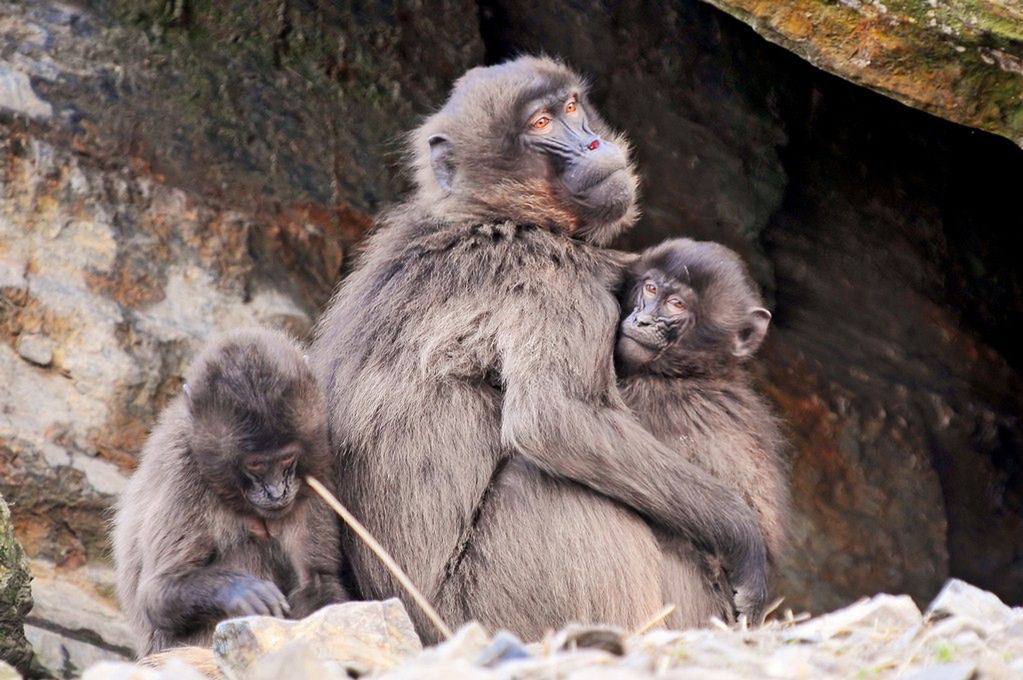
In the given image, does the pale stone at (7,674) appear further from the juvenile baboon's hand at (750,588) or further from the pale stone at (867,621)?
the juvenile baboon's hand at (750,588)

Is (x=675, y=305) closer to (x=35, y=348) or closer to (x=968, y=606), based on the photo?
(x=968, y=606)

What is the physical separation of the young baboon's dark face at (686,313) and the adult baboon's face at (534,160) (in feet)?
0.96

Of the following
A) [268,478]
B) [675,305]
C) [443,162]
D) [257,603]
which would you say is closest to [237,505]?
[268,478]

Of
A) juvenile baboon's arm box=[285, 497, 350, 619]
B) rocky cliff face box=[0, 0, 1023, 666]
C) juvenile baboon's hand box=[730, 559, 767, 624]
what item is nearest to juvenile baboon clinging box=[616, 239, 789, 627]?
juvenile baboon's hand box=[730, 559, 767, 624]

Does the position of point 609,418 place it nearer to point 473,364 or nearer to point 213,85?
point 473,364

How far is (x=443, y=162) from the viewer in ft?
21.5

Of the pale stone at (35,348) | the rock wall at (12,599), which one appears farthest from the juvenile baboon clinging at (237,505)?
the pale stone at (35,348)

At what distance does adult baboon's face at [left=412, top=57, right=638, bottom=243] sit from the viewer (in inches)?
250

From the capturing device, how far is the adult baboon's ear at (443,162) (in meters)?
6.53

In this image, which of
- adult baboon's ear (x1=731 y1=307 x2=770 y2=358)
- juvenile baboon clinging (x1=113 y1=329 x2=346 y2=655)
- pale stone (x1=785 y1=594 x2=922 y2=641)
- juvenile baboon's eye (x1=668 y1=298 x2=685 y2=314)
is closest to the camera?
pale stone (x1=785 y1=594 x2=922 y2=641)

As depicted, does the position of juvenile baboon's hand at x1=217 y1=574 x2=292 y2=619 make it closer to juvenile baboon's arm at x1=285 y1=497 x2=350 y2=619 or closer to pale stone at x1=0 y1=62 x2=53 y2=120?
juvenile baboon's arm at x1=285 y1=497 x2=350 y2=619

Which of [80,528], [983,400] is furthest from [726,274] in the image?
[80,528]

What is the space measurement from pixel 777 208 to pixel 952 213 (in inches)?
33.8

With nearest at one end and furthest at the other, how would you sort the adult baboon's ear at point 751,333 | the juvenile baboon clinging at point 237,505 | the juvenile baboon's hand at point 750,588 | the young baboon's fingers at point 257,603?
the young baboon's fingers at point 257,603 < the juvenile baboon clinging at point 237,505 < the juvenile baboon's hand at point 750,588 < the adult baboon's ear at point 751,333
